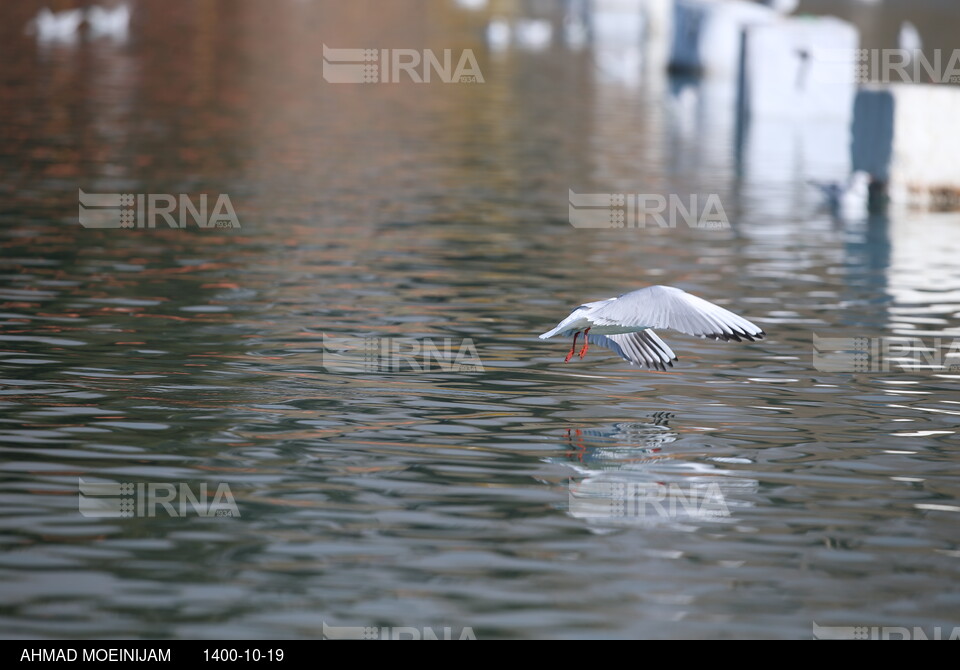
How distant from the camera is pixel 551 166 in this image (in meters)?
28.4

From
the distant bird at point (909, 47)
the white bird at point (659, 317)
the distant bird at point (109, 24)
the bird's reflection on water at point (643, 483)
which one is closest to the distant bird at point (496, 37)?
the distant bird at point (109, 24)

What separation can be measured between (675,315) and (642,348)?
160cm

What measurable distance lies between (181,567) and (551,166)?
69.8 ft

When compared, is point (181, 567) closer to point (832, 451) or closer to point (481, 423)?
point (481, 423)

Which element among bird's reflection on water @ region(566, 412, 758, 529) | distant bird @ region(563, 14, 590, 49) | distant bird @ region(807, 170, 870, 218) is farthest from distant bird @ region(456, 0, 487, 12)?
bird's reflection on water @ region(566, 412, 758, 529)

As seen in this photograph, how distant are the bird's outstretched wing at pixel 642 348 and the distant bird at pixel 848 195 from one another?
11.8 metres

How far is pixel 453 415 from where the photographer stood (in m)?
11.1

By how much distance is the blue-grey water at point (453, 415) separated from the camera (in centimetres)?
756

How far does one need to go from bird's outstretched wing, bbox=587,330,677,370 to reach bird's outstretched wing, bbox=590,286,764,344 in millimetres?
1144

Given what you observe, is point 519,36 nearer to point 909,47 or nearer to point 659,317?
point 909,47

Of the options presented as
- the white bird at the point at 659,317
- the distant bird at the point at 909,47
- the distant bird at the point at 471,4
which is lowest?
the white bird at the point at 659,317

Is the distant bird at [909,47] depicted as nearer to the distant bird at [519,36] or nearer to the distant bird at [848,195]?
the distant bird at [519,36]
